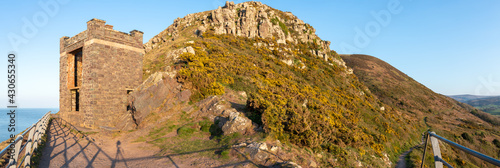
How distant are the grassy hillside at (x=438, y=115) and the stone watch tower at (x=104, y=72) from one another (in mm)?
23639

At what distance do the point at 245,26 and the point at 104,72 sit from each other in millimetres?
24904

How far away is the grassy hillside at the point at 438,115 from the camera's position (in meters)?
28.3

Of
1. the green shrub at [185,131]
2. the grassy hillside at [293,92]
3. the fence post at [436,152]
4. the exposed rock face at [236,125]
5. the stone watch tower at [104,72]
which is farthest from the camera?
the stone watch tower at [104,72]

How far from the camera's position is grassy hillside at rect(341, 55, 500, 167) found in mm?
28333

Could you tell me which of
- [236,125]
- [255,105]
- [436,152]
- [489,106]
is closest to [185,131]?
[236,125]

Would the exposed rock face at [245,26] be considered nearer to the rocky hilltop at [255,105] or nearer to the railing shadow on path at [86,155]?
the rocky hilltop at [255,105]

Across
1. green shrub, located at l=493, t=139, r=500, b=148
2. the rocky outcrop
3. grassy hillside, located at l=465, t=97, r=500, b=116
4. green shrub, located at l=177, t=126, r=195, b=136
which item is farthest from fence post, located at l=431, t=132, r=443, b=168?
grassy hillside, located at l=465, t=97, r=500, b=116

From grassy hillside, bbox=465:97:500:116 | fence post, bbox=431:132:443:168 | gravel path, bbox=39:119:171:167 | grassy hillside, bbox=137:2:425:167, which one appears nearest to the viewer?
fence post, bbox=431:132:443:168

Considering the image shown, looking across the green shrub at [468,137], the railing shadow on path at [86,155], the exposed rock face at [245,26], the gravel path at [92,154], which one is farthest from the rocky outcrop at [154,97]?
the green shrub at [468,137]

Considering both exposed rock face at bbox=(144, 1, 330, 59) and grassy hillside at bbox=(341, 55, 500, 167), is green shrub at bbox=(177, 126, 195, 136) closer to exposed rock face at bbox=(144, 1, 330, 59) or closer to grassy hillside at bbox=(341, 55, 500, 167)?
grassy hillside at bbox=(341, 55, 500, 167)

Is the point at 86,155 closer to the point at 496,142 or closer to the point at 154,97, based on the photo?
the point at 154,97

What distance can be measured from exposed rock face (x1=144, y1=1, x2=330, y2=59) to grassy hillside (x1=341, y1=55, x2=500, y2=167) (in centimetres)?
2042

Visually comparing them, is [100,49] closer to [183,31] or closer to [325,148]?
[325,148]

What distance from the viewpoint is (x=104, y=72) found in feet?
50.7
